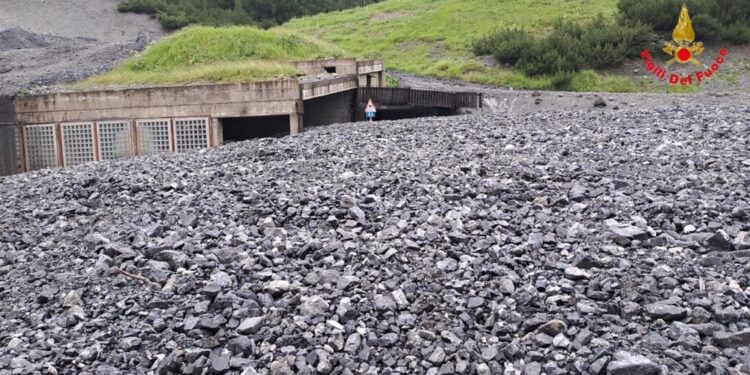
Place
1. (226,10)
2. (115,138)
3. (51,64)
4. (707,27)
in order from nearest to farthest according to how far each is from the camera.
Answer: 1. (115,138)
2. (51,64)
3. (707,27)
4. (226,10)

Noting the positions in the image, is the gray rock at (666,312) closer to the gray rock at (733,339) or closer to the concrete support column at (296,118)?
the gray rock at (733,339)

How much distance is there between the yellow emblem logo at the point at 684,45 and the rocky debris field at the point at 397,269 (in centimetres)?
1963

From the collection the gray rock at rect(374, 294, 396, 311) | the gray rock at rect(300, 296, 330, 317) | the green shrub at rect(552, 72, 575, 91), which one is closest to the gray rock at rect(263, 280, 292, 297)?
the gray rock at rect(300, 296, 330, 317)

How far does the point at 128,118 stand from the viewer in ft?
41.8

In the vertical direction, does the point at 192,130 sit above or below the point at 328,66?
below

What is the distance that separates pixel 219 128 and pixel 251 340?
990 cm

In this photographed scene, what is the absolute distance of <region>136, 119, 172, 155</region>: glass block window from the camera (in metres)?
12.7

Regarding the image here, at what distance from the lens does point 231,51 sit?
19359 mm

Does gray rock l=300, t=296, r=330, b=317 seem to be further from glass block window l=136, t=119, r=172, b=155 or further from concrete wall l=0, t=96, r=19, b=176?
concrete wall l=0, t=96, r=19, b=176

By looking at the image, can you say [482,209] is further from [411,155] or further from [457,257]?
[411,155]

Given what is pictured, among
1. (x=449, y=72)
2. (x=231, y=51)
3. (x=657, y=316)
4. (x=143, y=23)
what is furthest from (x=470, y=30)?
(x=657, y=316)

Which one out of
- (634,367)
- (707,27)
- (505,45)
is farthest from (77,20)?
(634,367)

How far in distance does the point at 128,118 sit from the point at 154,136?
0.64 meters

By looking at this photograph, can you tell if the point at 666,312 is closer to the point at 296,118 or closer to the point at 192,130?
the point at 296,118
